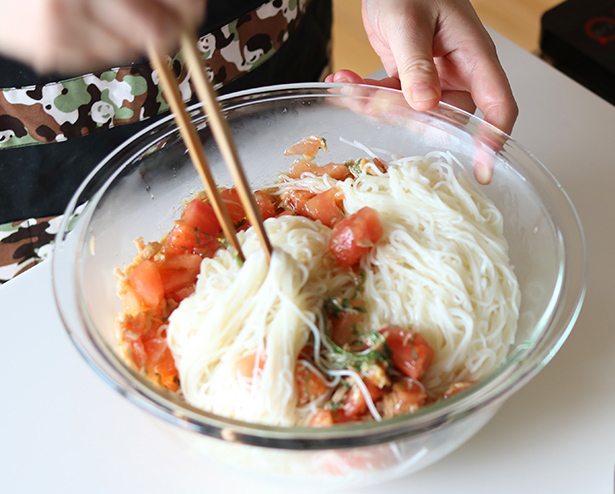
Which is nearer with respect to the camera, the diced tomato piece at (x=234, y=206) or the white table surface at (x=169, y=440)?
the white table surface at (x=169, y=440)

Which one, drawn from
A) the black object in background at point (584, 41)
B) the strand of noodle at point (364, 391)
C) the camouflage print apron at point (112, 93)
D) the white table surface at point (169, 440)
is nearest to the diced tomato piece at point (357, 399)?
the strand of noodle at point (364, 391)

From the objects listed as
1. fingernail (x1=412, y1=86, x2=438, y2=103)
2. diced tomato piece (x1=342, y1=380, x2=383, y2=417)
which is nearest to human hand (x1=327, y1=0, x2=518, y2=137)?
fingernail (x1=412, y1=86, x2=438, y2=103)

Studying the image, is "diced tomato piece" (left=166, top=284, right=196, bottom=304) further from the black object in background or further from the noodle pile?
the black object in background

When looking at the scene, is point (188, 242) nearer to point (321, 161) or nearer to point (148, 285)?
point (148, 285)

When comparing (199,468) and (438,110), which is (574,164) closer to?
(438,110)

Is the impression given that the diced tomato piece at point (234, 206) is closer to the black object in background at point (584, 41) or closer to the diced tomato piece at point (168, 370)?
the diced tomato piece at point (168, 370)
